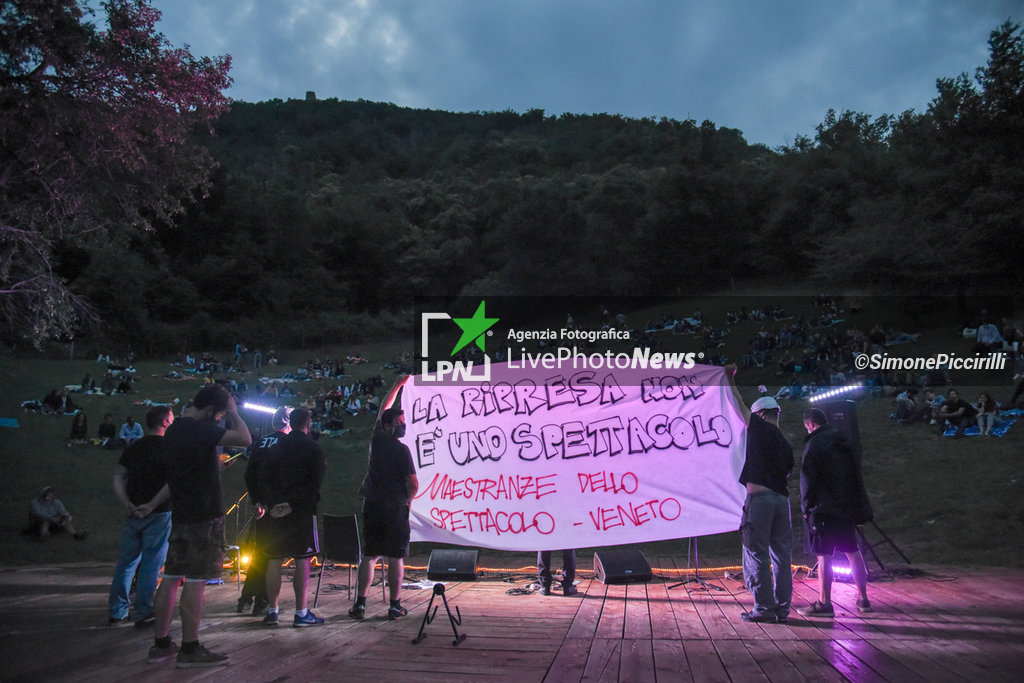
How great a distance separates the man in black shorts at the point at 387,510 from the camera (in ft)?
16.7

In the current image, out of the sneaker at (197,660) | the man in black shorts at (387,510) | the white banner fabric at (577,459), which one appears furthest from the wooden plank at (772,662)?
the sneaker at (197,660)

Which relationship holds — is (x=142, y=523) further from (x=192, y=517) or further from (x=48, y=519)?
(x=48, y=519)

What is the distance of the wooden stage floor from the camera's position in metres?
3.68

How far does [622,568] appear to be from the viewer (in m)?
6.32

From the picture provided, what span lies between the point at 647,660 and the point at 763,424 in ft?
6.87

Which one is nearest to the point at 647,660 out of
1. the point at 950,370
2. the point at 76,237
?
the point at 76,237

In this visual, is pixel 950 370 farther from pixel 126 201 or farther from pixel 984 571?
pixel 126 201

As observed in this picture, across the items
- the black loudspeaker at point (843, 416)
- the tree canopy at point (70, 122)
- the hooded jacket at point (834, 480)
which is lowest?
the hooded jacket at point (834, 480)

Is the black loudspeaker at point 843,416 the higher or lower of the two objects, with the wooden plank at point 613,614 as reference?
higher

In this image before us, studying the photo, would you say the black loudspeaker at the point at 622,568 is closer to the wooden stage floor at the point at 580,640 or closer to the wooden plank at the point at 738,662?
the wooden stage floor at the point at 580,640

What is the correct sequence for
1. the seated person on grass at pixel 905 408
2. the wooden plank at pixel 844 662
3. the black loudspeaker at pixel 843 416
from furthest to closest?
1. the seated person on grass at pixel 905 408
2. the black loudspeaker at pixel 843 416
3. the wooden plank at pixel 844 662

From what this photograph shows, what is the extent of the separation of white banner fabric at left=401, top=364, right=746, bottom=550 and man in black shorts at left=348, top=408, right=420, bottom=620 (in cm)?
139

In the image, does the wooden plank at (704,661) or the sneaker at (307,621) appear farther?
the sneaker at (307,621)

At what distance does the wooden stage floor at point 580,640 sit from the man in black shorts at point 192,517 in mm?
250
